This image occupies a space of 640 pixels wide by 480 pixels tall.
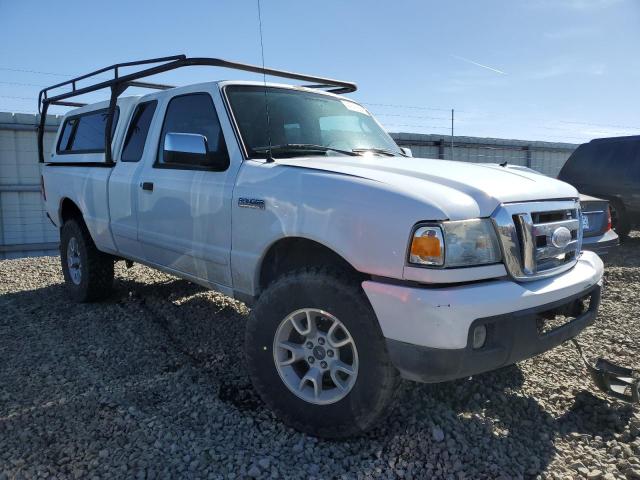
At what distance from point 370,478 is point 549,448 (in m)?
0.96

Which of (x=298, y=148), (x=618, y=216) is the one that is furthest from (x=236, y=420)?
(x=618, y=216)

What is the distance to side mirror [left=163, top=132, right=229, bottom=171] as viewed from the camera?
320 cm

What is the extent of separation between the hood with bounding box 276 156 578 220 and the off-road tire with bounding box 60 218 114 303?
2.96 m

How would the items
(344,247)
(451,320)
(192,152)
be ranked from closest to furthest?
(451,320), (344,247), (192,152)

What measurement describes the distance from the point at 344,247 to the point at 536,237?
95 centimetres

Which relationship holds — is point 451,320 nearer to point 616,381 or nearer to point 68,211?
point 616,381

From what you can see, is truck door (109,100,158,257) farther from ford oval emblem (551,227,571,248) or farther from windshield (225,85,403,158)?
ford oval emblem (551,227,571,248)

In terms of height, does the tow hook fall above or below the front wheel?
below

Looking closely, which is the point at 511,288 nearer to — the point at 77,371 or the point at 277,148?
the point at 277,148

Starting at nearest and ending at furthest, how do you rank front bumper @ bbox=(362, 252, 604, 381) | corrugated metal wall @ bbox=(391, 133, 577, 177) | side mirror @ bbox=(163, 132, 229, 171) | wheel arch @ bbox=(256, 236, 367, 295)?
front bumper @ bbox=(362, 252, 604, 381), wheel arch @ bbox=(256, 236, 367, 295), side mirror @ bbox=(163, 132, 229, 171), corrugated metal wall @ bbox=(391, 133, 577, 177)

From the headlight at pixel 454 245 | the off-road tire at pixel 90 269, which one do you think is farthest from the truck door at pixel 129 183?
the headlight at pixel 454 245

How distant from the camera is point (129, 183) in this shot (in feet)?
13.6

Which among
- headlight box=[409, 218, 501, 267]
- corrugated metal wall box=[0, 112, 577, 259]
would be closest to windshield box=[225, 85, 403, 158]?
headlight box=[409, 218, 501, 267]

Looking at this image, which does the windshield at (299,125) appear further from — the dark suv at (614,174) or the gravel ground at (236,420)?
the dark suv at (614,174)
